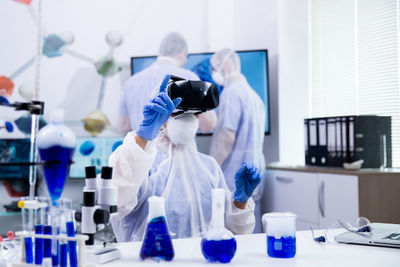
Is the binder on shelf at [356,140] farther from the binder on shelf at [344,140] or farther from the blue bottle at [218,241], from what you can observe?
the blue bottle at [218,241]

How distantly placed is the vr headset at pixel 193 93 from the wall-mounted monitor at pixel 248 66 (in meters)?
1.84

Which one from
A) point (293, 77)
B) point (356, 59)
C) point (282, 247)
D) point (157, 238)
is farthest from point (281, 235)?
point (293, 77)

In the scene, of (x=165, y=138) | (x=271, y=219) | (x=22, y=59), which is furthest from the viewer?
(x=22, y=59)

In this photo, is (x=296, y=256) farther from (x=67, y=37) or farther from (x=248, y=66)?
(x=67, y=37)

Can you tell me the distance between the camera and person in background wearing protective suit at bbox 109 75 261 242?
1560 mm

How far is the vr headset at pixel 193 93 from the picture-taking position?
64.0 inches

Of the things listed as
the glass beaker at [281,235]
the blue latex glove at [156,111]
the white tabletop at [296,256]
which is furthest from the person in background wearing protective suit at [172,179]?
the glass beaker at [281,235]

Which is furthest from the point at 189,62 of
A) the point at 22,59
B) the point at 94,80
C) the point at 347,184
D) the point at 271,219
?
the point at 271,219

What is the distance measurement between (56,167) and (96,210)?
143 mm

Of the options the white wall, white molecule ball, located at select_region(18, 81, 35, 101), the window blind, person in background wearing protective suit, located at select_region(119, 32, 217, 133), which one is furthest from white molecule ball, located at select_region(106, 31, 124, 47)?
the window blind

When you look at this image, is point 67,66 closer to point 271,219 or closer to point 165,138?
point 165,138

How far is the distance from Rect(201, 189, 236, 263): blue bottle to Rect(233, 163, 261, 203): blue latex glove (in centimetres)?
46

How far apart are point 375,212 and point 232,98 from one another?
1281mm

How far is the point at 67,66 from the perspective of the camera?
141 inches
